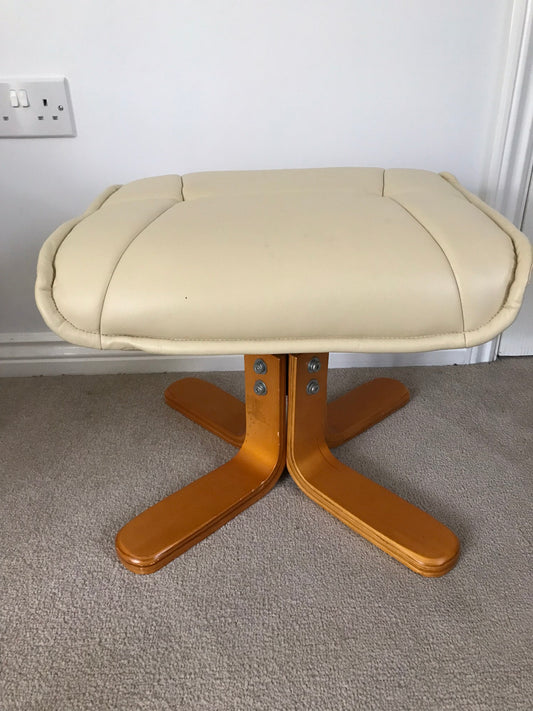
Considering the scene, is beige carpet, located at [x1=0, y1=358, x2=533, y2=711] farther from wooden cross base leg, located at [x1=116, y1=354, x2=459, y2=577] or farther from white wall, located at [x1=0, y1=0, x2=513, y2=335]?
white wall, located at [x1=0, y1=0, x2=513, y2=335]

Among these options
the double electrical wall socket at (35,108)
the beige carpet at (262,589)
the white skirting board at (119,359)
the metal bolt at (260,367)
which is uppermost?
the double electrical wall socket at (35,108)

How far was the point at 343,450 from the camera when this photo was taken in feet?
3.06

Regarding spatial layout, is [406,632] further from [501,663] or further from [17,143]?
[17,143]

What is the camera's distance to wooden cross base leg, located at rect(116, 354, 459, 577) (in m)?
0.70

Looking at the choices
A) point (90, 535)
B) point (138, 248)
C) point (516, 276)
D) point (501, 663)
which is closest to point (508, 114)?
point (516, 276)

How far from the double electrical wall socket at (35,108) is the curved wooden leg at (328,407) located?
53 centimetres

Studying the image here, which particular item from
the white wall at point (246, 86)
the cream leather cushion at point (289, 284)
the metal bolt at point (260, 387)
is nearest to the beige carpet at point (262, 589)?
the metal bolt at point (260, 387)

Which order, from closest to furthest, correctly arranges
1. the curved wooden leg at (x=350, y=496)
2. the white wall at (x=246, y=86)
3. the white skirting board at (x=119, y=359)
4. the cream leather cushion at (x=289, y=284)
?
the cream leather cushion at (x=289, y=284), the curved wooden leg at (x=350, y=496), the white wall at (x=246, y=86), the white skirting board at (x=119, y=359)

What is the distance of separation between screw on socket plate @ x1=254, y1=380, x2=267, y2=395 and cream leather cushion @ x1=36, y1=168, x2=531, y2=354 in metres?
0.22

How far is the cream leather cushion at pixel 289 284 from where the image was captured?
1.71 ft

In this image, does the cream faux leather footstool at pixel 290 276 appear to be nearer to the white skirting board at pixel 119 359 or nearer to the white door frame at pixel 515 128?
the white door frame at pixel 515 128

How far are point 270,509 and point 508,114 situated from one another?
0.82 meters

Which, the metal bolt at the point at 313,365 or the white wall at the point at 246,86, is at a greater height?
the white wall at the point at 246,86

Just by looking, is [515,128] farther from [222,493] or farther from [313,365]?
[222,493]
